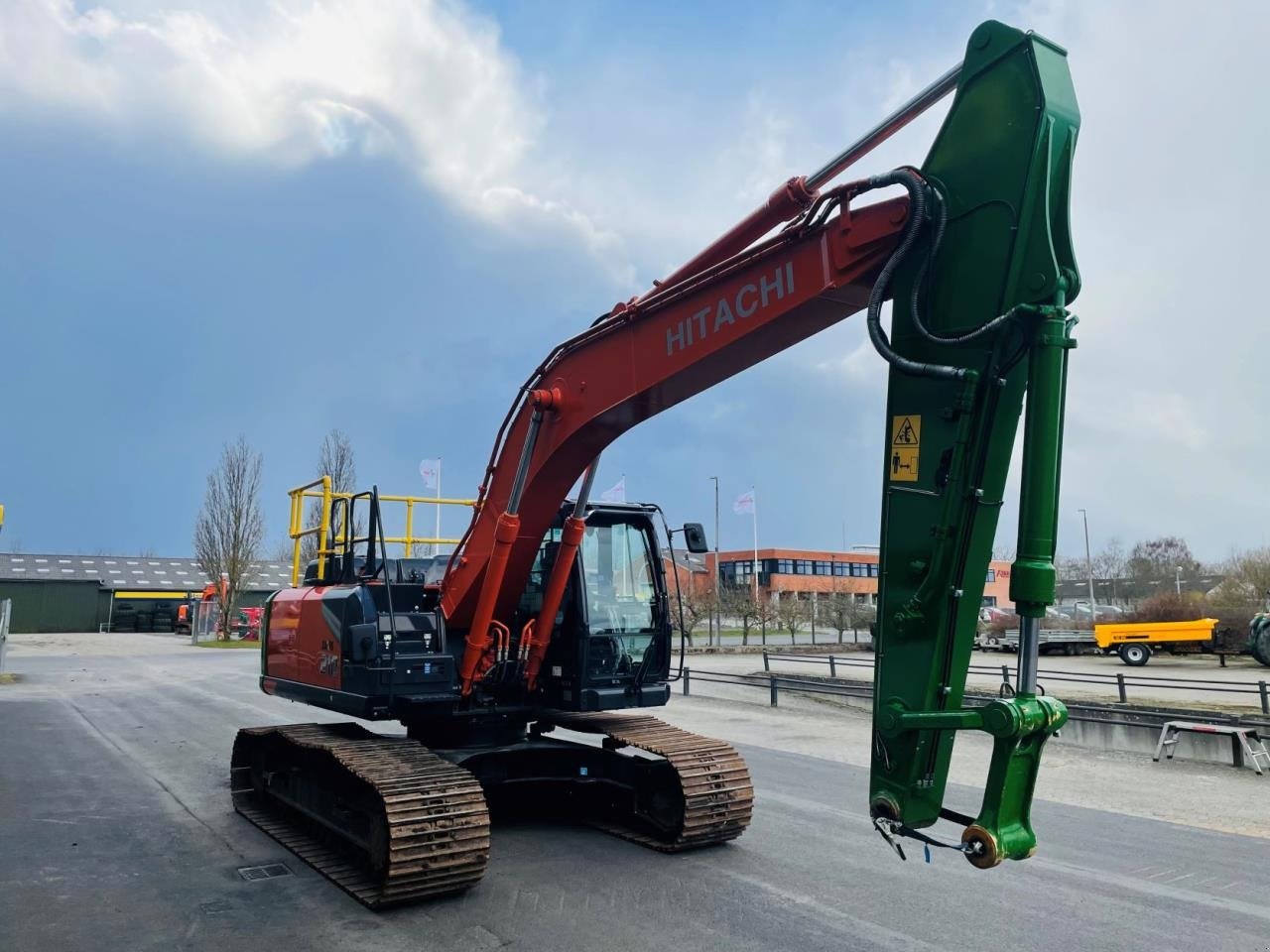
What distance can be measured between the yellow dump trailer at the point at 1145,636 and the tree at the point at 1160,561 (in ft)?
128

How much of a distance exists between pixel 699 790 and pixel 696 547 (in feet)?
6.31

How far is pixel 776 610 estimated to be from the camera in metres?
48.0

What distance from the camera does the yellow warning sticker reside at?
4.45 metres

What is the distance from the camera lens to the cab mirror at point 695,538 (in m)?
7.98

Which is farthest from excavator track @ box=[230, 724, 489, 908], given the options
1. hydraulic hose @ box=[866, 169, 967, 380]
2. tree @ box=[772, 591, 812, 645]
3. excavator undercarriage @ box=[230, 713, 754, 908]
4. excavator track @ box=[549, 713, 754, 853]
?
tree @ box=[772, 591, 812, 645]

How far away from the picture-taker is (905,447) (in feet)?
14.8

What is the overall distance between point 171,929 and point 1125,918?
597 centimetres

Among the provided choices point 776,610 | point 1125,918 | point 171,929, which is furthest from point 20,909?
point 776,610

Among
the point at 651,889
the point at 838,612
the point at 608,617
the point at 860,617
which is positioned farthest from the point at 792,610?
the point at 651,889

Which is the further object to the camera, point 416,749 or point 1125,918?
point 416,749

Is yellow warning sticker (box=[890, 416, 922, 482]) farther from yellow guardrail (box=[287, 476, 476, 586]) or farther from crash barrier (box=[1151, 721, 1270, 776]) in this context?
crash barrier (box=[1151, 721, 1270, 776])

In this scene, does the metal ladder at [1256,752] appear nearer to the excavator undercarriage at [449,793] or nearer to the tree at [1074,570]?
the excavator undercarriage at [449,793]

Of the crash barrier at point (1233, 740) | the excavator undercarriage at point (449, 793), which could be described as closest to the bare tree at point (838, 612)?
the crash barrier at point (1233, 740)

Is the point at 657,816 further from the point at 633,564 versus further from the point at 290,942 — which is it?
the point at 290,942
